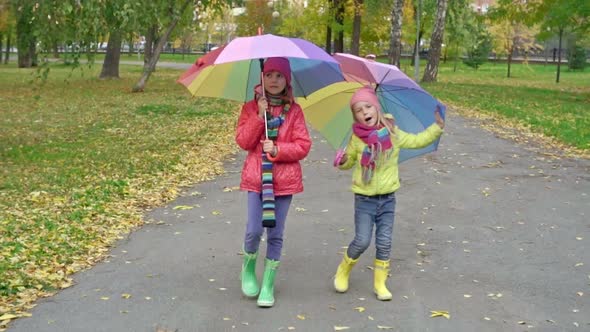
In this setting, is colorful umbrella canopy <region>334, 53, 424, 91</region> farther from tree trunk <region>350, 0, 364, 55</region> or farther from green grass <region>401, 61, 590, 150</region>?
tree trunk <region>350, 0, 364, 55</region>

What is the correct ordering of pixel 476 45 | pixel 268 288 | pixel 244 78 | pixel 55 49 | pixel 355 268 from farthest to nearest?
pixel 476 45, pixel 55 49, pixel 355 268, pixel 244 78, pixel 268 288

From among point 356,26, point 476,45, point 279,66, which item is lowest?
point 279,66

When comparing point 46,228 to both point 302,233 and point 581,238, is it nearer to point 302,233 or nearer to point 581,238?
point 302,233

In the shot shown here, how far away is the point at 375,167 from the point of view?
18.4 ft

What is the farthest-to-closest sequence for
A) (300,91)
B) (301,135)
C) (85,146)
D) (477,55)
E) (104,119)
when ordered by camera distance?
(477,55) < (104,119) < (85,146) < (300,91) < (301,135)

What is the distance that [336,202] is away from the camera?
930 centimetres

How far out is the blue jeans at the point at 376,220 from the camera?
5676 millimetres

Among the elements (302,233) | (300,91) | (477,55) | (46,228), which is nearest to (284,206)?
(300,91)

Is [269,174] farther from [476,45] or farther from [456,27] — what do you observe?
[476,45]

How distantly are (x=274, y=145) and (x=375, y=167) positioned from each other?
0.74m

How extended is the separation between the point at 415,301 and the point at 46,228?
3.81 metres

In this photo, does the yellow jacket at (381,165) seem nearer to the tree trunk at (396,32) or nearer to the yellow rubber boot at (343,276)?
the yellow rubber boot at (343,276)

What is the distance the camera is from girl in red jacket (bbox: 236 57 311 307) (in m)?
5.41

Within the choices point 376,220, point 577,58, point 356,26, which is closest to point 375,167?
point 376,220
